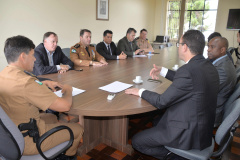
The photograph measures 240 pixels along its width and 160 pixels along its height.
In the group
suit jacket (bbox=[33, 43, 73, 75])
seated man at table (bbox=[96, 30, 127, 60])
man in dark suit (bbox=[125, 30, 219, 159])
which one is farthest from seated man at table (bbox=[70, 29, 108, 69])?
man in dark suit (bbox=[125, 30, 219, 159])

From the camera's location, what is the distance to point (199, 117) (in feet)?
4.29

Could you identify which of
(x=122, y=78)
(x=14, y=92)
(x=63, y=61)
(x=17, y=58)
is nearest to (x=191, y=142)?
(x=122, y=78)

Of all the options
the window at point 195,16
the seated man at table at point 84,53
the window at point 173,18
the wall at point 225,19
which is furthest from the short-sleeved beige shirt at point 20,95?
the window at point 173,18

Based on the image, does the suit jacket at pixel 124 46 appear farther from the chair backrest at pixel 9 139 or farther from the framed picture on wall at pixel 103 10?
the chair backrest at pixel 9 139

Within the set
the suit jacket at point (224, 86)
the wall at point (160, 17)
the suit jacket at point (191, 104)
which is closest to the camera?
the suit jacket at point (191, 104)

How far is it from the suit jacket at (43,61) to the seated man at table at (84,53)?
5.1 inches

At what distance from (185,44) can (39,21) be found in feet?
12.5

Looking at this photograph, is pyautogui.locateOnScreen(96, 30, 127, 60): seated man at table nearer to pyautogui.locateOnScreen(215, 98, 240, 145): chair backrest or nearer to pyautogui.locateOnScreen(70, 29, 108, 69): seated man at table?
pyautogui.locateOnScreen(70, 29, 108, 69): seated man at table

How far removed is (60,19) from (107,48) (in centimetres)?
167

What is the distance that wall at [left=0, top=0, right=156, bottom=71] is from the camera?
12.3 ft

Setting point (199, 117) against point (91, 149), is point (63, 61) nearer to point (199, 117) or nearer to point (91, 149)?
point (91, 149)

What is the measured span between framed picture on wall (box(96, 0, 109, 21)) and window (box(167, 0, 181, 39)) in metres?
3.89

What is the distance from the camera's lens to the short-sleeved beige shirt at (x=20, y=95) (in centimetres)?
116

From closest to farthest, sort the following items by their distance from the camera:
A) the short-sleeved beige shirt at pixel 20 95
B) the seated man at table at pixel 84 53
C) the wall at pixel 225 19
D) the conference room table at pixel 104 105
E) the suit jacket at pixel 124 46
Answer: the short-sleeved beige shirt at pixel 20 95
the conference room table at pixel 104 105
the seated man at table at pixel 84 53
the suit jacket at pixel 124 46
the wall at pixel 225 19
